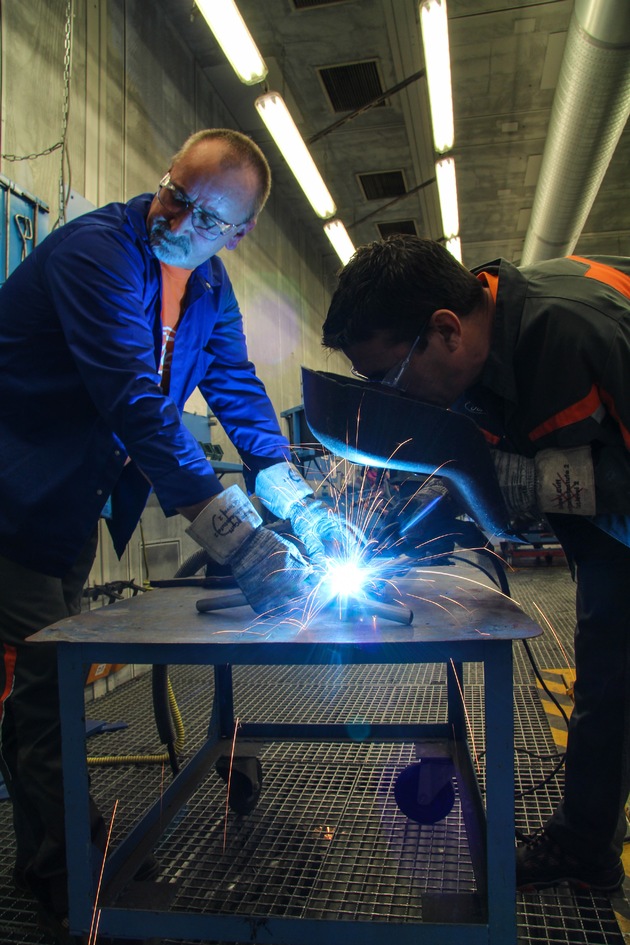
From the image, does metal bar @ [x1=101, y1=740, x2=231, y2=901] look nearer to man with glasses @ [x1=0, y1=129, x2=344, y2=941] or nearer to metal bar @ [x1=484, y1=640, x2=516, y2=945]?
man with glasses @ [x1=0, y1=129, x2=344, y2=941]

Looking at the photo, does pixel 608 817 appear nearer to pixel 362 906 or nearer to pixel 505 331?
pixel 362 906

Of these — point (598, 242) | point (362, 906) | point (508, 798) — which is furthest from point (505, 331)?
point (598, 242)

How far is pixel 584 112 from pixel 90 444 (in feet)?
12.0

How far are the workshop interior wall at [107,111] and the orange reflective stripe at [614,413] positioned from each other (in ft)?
1.96

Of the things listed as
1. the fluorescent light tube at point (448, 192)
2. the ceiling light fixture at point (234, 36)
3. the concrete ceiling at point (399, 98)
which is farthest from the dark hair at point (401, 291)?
the fluorescent light tube at point (448, 192)

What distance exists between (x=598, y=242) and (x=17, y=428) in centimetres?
824

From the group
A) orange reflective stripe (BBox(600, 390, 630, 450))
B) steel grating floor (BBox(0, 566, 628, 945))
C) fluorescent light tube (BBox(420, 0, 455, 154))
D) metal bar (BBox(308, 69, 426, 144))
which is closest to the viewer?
orange reflective stripe (BBox(600, 390, 630, 450))

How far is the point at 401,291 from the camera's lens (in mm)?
1251

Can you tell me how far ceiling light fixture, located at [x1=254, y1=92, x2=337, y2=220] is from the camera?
11.8 ft

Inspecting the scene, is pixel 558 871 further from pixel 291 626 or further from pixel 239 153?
pixel 239 153

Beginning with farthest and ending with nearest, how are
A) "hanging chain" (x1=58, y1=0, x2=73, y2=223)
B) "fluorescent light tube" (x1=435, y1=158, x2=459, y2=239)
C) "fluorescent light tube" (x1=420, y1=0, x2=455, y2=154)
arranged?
1. "fluorescent light tube" (x1=435, y1=158, x2=459, y2=239)
2. "fluorescent light tube" (x1=420, y1=0, x2=455, y2=154)
3. "hanging chain" (x1=58, y1=0, x2=73, y2=223)

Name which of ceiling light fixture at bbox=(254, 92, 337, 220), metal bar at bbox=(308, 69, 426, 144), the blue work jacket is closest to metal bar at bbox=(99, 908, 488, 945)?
the blue work jacket

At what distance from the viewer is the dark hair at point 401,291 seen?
1.25 metres

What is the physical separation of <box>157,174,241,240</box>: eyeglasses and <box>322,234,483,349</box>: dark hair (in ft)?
1.33
